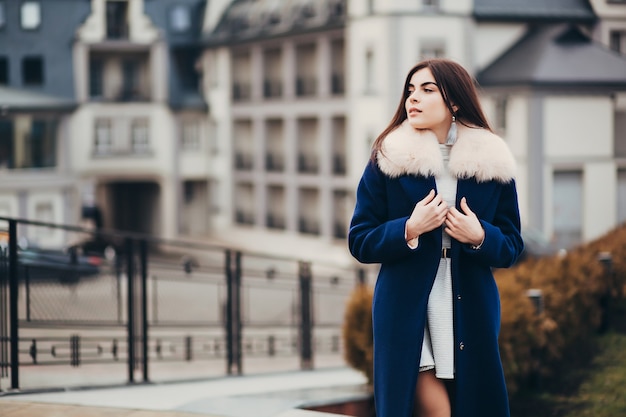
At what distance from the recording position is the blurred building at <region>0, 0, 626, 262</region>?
106ft

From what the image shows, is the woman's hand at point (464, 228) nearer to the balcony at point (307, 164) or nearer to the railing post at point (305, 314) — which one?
the railing post at point (305, 314)

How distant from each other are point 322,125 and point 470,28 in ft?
22.0

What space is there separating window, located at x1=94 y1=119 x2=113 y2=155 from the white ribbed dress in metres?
40.2

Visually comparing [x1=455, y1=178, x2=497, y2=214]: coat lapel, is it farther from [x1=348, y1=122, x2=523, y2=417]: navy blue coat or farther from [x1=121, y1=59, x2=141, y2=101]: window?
[x1=121, y1=59, x2=141, y2=101]: window

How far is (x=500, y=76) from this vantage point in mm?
33062

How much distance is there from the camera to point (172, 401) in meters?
7.04

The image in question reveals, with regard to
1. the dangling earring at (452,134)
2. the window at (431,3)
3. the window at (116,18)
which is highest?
the window at (116,18)

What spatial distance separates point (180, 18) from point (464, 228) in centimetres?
4178

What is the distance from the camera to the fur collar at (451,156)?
451cm

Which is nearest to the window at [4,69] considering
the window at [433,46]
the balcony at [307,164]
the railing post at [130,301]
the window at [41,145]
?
the window at [41,145]

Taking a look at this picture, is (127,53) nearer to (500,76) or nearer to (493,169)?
(500,76)

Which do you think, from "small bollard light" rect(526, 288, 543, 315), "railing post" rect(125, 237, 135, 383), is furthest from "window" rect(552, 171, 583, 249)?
"railing post" rect(125, 237, 135, 383)

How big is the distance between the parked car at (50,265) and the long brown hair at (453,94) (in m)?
4.02

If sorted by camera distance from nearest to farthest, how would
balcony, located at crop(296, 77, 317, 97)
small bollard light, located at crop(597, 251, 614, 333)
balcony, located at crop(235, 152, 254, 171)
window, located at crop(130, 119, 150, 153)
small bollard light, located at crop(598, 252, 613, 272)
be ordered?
small bollard light, located at crop(597, 251, 614, 333) < small bollard light, located at crop(598, 252, 613, 272) < balcony, located at crop(296, 77, 317, 97) < balcony, located at crop(235, 152, 254, 171) < window, located at crop(130, 119, 150, 153)
